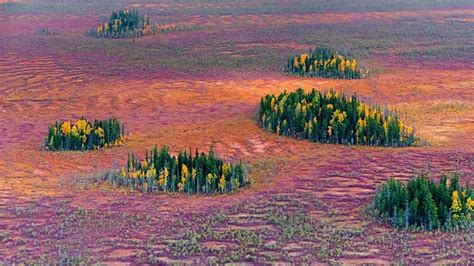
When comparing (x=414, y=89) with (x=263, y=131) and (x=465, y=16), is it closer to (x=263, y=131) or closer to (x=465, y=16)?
(x=263, y=131)

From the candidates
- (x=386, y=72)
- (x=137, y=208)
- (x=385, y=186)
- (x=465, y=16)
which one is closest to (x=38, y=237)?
(x=137, y=208)

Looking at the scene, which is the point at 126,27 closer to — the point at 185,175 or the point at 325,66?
the point at 325,66

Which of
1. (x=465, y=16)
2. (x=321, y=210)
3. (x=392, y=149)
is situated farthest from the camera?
(x=465, y=16)

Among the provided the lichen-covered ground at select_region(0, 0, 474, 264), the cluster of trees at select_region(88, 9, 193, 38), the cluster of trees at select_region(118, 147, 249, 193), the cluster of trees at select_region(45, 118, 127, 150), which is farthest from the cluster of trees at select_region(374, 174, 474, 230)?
the cluster of trees at select_region(88, 9, 193, 38)

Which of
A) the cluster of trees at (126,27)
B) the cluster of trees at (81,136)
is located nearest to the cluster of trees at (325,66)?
the cluster of trees at (81,136)

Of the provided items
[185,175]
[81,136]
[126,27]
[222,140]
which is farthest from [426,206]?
[126,27]

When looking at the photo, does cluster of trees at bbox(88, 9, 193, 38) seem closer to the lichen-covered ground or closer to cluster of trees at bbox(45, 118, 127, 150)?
the lichen-covered ground
